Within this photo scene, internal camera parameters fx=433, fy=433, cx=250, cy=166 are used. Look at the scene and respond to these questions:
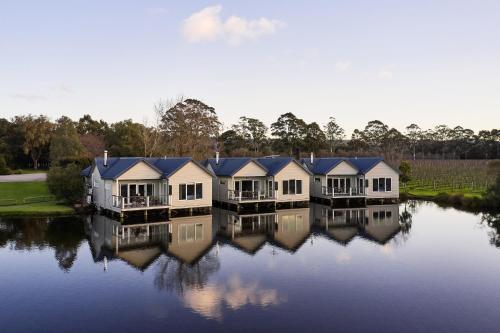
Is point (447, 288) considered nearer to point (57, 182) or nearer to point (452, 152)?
point (57, 182)

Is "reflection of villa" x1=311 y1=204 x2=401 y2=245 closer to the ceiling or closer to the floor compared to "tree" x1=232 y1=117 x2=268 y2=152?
closer to the floor

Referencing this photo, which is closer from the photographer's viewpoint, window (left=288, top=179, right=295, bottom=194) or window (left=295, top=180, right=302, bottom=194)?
window (left=288, top=179, right=295, bottom=194)

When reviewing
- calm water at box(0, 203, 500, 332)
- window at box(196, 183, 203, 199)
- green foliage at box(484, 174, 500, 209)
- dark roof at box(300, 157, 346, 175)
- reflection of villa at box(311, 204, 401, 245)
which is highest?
dark roof at box(300, 157, 346, 175)

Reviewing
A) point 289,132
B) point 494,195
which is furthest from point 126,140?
point 494,195

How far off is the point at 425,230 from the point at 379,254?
7.82 metres

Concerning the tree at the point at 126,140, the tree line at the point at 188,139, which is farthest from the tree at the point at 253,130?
the tree at the point at 126,140

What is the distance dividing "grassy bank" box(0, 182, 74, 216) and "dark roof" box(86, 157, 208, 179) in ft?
Answer: 12.8

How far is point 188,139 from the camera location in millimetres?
70312

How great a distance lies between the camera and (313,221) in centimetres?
2920

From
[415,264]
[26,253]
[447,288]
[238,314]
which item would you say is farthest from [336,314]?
[26,253]

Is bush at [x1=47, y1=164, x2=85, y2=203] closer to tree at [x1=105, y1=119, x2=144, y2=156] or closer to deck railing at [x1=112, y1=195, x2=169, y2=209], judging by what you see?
deck railing at [x1=112, y1=195, x2=169, y2=209]

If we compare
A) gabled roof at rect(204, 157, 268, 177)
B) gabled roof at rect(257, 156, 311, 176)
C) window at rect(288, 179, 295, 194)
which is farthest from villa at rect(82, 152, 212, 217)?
window at rect(288, 179, 295, 194)

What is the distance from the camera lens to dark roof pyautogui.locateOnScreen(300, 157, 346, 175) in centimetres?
3921

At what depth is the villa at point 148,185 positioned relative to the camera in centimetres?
2967
